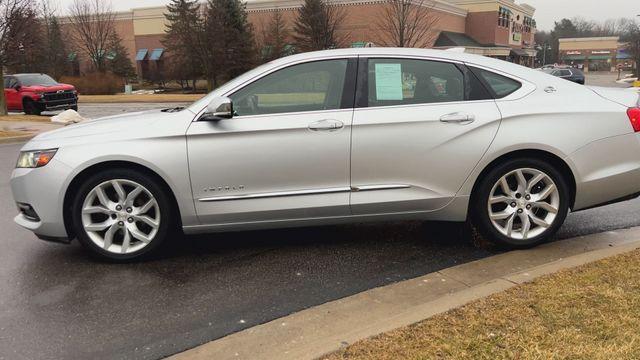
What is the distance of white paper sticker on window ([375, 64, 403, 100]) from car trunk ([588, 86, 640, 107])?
1.71 meters

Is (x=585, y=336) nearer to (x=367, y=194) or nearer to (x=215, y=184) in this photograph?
(x=367, y=194)

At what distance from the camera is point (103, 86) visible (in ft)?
140

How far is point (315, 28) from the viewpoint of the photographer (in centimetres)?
4297

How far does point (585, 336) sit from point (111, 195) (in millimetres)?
3366

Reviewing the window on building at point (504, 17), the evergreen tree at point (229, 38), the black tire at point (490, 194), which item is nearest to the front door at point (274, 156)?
the black tire at point (490, 194)

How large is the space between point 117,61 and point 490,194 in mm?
53390

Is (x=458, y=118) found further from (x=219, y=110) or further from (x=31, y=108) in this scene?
(x=31, y=108)

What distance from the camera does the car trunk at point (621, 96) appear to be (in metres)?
4.57

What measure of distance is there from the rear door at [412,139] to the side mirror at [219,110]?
95 centimetres

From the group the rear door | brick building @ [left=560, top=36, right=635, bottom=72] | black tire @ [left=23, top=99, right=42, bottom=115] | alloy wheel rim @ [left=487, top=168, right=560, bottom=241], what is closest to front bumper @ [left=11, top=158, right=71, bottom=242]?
the rear door

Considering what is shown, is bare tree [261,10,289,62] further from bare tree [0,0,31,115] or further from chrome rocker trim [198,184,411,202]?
chrome rocker trim [198,184,411,202]

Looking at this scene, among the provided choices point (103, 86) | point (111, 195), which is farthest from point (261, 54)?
point (111, 195)

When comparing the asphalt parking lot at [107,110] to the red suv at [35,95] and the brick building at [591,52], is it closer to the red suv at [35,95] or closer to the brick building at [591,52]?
the red suv at [35,95]

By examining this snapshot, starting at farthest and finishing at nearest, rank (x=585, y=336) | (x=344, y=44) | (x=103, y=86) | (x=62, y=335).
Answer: (x=344, y=44), (x=103, y=86), (x=62, y=335), (x=585, y=336)
